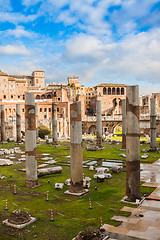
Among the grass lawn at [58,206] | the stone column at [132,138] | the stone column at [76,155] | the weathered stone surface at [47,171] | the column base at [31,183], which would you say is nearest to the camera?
the grass lawn at [58,206]

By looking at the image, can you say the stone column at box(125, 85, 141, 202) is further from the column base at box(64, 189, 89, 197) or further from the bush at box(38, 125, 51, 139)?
the bush at box(38, 125, 51, 139)

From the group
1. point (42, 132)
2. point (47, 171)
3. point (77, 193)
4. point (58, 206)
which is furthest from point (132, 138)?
point (42, 132)

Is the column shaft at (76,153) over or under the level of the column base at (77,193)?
over

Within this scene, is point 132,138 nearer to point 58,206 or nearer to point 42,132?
point 58,206

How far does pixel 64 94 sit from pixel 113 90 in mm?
18334

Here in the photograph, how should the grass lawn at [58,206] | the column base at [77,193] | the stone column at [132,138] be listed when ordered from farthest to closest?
the column base at [77,193] < the stone column at [132,138] < the grass lawn at [58,206]

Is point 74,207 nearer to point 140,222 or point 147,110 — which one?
point 140,222

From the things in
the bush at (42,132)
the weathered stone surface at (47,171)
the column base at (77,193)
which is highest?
the bush at (42,132)

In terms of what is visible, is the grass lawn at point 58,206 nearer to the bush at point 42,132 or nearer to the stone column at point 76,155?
the stone column at point 76,155

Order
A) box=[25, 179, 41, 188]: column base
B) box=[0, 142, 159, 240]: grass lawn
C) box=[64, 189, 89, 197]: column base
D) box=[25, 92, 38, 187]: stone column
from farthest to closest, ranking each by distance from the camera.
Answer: box=[25, 92, 38, 187]: stone column, box=[25, 179, 41, 188]: column base, box=[64, 189, 89, 197]: column base, box=[0, 142, 159, 240]: grass lawn

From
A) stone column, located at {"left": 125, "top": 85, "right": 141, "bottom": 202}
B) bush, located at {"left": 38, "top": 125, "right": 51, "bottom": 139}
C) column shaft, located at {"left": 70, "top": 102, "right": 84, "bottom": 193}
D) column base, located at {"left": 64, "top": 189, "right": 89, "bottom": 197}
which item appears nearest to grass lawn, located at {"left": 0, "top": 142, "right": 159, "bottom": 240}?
column base, located at {"left": 64, "top": 189, "right": 89, "bottom": 197}

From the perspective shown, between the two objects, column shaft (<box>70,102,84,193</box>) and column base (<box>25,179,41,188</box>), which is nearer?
column shaft (<box>70,102,84,193</box>)

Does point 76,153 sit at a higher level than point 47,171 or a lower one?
higher

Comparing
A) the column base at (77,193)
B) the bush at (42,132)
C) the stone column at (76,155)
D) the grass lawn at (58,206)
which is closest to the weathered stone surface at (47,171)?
the grass lawn at (58,206)
